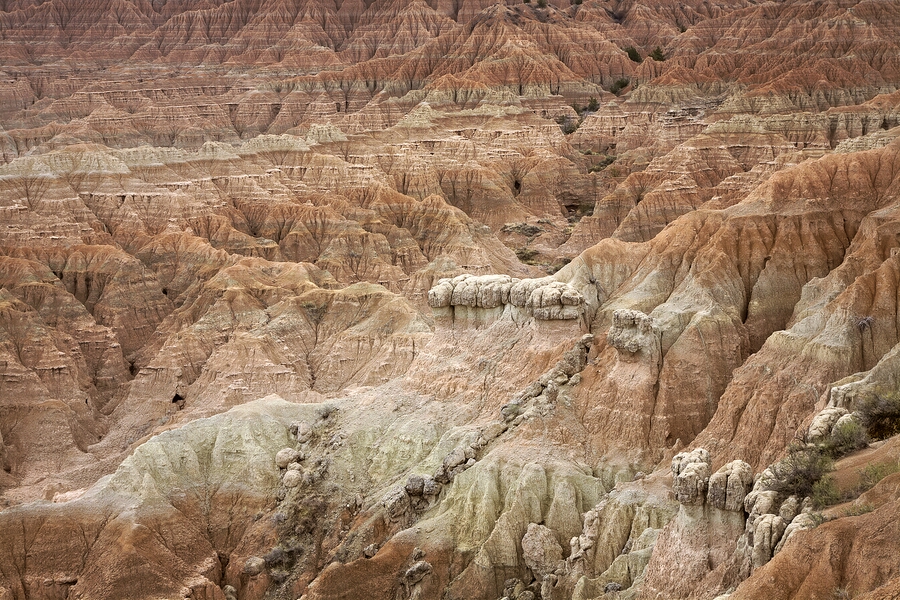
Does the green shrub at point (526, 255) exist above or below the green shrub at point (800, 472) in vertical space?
below

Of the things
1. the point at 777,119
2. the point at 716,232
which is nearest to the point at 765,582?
the point at 716,232

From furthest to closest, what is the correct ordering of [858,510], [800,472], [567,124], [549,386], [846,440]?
[567,124] < [549,386] < [846,440] < [800,472] < [858,510]

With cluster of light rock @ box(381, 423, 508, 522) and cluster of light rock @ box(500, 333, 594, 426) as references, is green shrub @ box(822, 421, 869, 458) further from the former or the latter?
cluster of light rock @ box(381, 423, 508, 522)

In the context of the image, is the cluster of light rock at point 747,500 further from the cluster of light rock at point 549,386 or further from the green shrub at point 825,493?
the cluster of light rock at point 549,386

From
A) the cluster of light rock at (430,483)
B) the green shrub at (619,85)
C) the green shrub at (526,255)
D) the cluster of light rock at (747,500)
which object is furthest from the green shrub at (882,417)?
the green shrub at (619,85)

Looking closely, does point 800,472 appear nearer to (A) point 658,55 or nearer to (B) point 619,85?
(B) point 619,85

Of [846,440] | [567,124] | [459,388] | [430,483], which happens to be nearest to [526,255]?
[567,124]

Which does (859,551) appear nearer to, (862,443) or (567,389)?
(862,443)

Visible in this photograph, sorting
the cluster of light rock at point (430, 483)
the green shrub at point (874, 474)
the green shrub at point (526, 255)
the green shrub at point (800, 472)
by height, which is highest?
the green shrub at point (874, 474)
